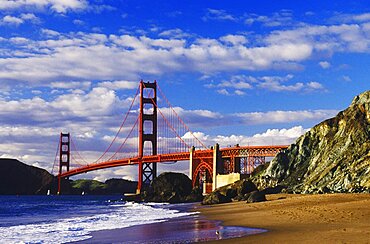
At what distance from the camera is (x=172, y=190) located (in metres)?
86.3

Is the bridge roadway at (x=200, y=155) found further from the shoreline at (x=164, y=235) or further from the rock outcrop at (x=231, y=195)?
the shoreline at (x=164, y=235)

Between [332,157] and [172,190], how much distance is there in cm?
3554

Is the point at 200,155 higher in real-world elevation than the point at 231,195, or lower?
higher

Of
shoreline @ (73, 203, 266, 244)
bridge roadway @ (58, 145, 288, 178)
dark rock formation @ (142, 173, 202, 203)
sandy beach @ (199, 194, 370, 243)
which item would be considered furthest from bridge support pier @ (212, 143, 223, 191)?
shoreline @ (73, 203, 266, 244)

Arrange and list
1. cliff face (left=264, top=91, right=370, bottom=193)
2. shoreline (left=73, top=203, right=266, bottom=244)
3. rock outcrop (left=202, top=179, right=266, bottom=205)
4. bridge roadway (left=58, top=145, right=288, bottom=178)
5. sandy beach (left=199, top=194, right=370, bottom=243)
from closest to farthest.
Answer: sandy beach (left=199, top=194, right=370, bottom=243), shoreline (left=73, top=203, right=266, bottom=244), cliff face (left=264, top=91, right=370, bottom=193), rock outcrop (left=202, top=179, right=266, bottom=205), bridge roadway (left=58, top=145, right=288, bottom=178)

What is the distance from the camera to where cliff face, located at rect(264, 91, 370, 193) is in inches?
1940

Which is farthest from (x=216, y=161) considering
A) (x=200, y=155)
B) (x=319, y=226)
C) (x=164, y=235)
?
(x=319, y=226)

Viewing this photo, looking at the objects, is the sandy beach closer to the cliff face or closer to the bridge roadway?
the cliff face

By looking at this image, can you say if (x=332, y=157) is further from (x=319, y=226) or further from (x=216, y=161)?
(x=216, y=161)

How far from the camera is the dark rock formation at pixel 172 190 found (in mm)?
82688

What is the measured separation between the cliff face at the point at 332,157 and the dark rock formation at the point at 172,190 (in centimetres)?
1716

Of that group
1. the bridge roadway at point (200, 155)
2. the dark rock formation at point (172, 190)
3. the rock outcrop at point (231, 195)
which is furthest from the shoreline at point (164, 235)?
the bridge roadway at point (200, 155)

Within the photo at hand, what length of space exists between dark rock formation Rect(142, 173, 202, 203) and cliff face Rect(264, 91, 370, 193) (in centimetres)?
1716

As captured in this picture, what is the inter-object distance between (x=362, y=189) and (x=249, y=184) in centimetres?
2105
